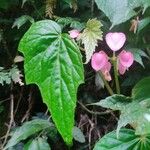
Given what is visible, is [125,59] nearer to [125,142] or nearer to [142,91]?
[142,91]

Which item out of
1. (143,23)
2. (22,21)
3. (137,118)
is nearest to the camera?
(137,118)

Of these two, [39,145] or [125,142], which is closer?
[125,142]

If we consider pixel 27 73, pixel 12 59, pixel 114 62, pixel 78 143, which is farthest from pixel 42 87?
pixel 12 59

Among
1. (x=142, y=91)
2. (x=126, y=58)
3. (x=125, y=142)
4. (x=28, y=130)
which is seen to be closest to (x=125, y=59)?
(x=126, y=58)

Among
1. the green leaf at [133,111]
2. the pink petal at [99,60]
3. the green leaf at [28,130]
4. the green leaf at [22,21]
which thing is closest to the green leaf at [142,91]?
the green leaf at [133,111]

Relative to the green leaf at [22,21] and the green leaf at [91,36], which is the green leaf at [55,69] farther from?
the green leaf at [22,21]

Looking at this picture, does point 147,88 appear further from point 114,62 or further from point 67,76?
point 67,76

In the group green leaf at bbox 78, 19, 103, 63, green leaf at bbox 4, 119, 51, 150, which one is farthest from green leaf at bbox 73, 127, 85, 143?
green leaf at bbox 78, 19, 103, 63

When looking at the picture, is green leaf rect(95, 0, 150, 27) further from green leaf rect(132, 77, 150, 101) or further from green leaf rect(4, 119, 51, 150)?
green leaf rect(4, 119, 51, 150)
